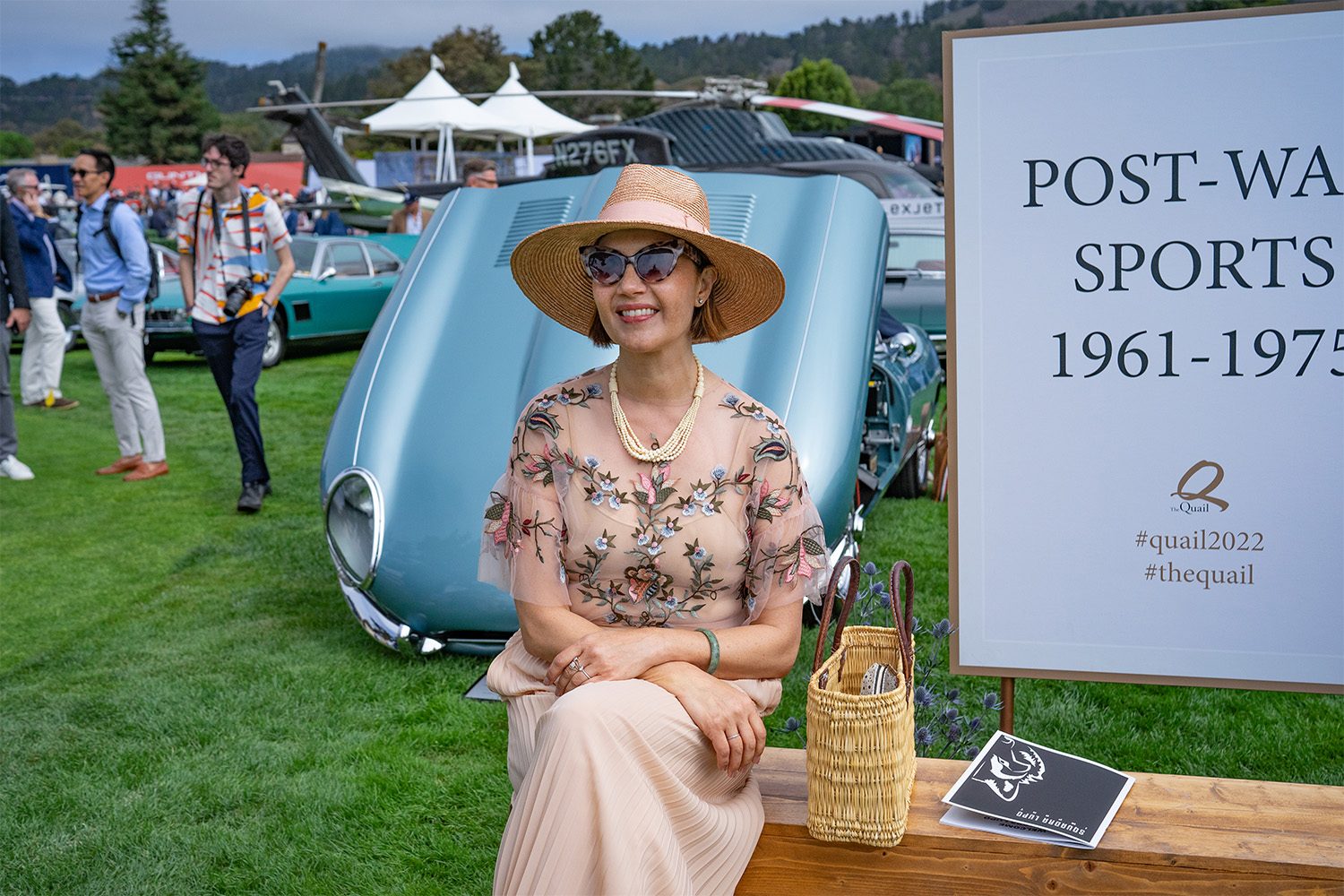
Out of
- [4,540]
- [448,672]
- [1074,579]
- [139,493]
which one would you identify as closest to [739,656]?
[1074,579]

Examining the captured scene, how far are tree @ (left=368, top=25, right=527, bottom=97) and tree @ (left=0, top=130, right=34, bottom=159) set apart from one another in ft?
99.8

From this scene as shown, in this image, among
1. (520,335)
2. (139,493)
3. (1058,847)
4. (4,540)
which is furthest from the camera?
(139,493)

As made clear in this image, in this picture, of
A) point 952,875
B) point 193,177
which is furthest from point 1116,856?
point 193,177

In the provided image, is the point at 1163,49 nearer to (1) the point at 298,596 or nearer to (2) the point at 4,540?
(1) the point at 298,596

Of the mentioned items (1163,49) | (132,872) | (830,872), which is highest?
(1163,49)

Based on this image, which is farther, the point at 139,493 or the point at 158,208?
the point at 158,208

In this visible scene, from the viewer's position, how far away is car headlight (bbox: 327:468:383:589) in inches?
149

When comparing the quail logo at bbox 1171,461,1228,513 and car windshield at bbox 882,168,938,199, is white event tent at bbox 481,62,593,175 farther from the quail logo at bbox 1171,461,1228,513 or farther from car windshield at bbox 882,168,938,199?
the quail logo at bbox 1171,461,1228,513

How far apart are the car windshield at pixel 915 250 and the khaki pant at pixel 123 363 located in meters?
5.89

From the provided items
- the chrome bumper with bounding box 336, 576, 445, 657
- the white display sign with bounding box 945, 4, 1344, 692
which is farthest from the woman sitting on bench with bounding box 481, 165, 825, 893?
the chrome bumper with bounding box 336, 576, 445, 657

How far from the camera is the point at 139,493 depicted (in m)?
7.07

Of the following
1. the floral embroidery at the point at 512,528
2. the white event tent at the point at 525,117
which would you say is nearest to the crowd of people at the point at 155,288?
the floral embroidery at the point at 512,528

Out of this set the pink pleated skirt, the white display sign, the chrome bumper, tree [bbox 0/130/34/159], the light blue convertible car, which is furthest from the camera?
tree [bbox 0/130/34/159]

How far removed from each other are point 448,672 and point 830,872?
2.22m
